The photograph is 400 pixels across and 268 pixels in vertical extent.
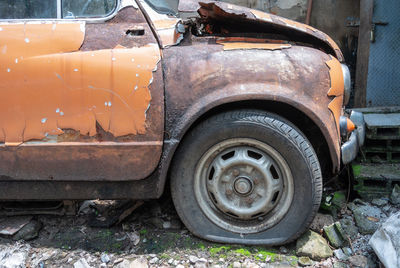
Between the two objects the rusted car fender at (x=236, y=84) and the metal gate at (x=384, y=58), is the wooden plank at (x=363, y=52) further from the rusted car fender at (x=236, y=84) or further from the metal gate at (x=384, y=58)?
the rusted car fender at (x=236, y=84)

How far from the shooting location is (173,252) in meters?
2.78

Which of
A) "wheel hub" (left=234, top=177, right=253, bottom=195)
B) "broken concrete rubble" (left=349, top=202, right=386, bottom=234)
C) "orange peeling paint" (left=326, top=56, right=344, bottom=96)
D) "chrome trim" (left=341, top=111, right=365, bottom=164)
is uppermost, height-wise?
"orange peeling paint" (left=326, top=56, right=344, bottom=96)

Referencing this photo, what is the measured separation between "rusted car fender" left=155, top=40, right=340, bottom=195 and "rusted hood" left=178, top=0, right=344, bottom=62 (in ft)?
0.90

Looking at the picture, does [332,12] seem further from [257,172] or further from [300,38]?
[257,172]

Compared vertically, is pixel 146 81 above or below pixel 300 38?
below

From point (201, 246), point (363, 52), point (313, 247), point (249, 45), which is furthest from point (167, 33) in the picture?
point (363, 52)

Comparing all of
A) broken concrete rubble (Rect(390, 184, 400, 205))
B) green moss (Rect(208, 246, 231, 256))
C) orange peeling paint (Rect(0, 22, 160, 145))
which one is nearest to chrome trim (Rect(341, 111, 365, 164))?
broken concrete rubble (Rect(390, 184, 400, 205))

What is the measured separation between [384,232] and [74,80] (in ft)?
7.33

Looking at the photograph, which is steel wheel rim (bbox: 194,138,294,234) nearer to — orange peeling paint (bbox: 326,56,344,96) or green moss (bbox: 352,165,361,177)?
orange peeling paint (bbox: 326,56,344,96)

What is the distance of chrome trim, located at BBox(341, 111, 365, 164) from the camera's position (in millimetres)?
2826

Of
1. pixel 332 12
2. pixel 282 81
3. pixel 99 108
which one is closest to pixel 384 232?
pixel 282 81

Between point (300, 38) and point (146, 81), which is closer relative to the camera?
point (146, 81)

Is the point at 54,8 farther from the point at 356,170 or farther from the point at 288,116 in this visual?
the point at 356,170

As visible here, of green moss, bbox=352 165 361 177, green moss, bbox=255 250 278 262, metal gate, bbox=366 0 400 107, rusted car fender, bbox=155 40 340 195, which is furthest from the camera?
metal gate, bbox=366 0 400 107
